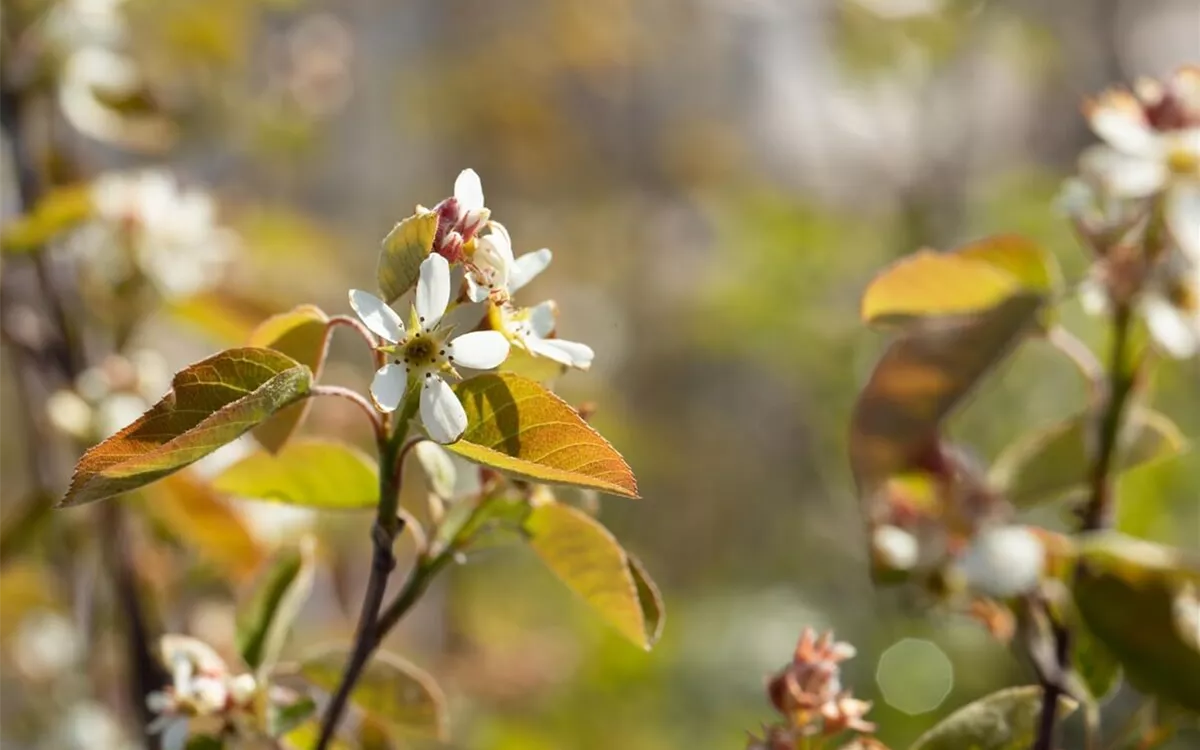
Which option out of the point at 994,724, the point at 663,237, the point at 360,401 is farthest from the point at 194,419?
the point at 663,237

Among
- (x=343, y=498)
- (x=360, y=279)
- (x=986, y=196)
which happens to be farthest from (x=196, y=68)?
(x=986, y=196)

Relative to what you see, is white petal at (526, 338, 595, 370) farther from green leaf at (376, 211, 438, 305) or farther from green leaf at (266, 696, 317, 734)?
green leaf at (266, 696, 317, 734)

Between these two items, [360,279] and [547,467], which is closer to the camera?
[547,467]

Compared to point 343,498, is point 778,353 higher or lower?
lower

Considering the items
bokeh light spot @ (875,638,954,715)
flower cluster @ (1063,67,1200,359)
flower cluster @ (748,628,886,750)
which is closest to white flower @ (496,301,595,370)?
flower cluster @ (748,628,886,750)

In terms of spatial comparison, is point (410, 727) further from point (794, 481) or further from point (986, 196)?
point (794, 481)

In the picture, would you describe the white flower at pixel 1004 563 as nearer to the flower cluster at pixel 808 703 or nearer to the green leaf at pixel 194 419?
the flower cluster at pixel 808 703
